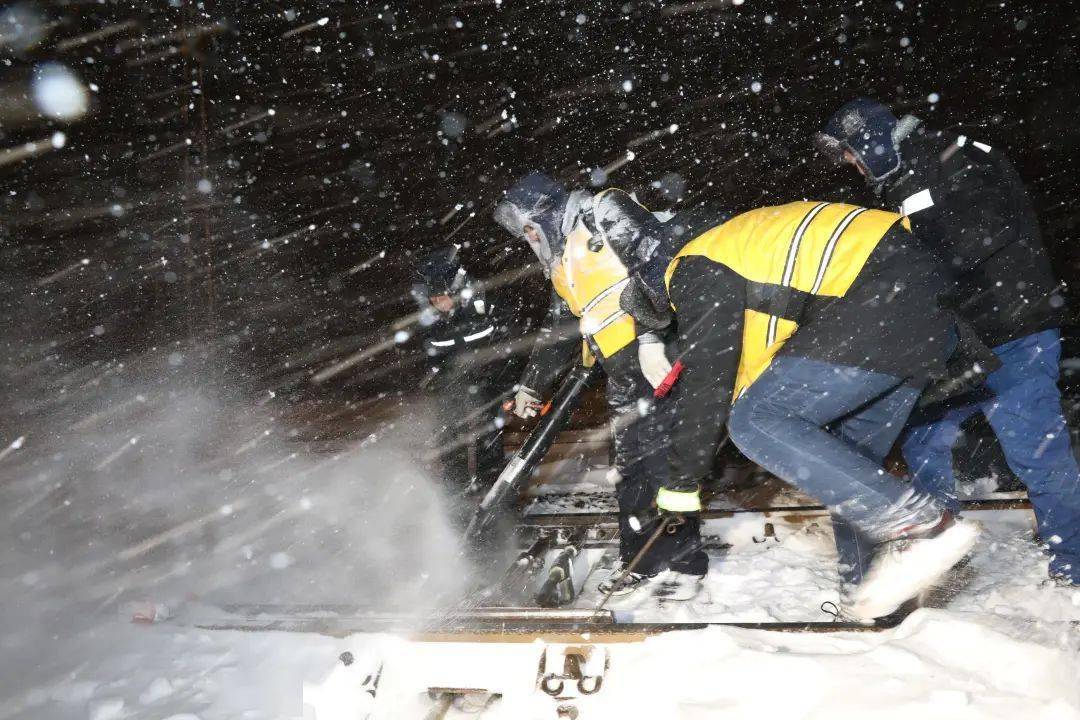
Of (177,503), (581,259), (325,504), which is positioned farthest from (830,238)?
(177,503)

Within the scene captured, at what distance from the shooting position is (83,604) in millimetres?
3723

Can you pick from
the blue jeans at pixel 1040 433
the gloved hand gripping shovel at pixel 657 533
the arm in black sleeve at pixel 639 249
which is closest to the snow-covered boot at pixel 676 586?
the gloved hand gripping shovel at pixel 657 533

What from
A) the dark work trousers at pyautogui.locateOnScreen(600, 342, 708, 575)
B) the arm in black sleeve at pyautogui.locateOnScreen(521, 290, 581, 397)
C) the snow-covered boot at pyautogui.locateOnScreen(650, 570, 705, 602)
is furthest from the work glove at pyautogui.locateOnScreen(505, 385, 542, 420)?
the snow-covered boot at pyautogui.locateOnScreen(650, 570, 705, 602)

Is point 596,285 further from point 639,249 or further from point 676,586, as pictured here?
point 676,586

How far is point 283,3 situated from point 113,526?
471 cm

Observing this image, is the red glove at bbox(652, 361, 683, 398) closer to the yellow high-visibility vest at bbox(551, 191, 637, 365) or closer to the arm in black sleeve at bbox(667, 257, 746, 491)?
the arm in black sleeve at bbox(667, 257, 746, 491)

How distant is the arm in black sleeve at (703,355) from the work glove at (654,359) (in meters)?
0.41

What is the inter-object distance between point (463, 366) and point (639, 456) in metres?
1.80

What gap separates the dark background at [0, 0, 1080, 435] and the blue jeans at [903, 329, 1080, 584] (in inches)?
121

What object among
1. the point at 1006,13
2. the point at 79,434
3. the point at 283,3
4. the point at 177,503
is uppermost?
the point at 283,3

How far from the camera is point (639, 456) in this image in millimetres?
2949

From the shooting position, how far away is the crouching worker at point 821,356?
6.07 feet

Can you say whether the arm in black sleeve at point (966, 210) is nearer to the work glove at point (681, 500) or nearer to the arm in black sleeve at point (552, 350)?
the work glove at point (681, 500)

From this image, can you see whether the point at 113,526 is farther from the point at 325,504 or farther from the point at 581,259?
the point at 581,259
